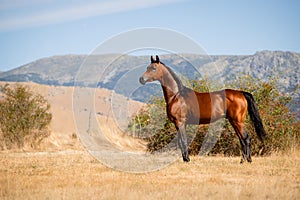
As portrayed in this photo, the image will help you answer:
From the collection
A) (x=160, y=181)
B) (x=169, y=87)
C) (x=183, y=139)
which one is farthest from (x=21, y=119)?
(x=160, y=181)

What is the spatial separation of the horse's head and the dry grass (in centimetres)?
230

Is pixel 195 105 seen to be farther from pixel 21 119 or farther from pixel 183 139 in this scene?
pixel 21 119

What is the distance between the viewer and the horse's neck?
1088cm

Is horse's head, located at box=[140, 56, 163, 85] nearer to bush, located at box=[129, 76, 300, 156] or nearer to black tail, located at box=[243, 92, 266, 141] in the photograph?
black tail, located at box=[243, 92, 266, 141]

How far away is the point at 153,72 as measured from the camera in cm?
1098

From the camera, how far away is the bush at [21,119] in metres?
17.5

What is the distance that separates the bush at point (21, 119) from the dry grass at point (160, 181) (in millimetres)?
6685

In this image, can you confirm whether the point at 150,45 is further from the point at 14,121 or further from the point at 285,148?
the point at 14,121

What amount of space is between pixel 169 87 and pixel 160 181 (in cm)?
345

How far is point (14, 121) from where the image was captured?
1795 cm

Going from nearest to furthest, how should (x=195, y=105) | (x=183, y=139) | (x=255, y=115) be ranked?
(x=183, y=139) → (x=195, y=105) → (x=255, y=115)

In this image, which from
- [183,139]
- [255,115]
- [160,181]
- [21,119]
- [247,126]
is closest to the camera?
[160,181]

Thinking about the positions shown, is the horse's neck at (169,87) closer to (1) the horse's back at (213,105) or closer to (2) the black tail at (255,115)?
(1) the horse's back at (213,105)

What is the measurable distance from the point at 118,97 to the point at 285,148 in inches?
220
